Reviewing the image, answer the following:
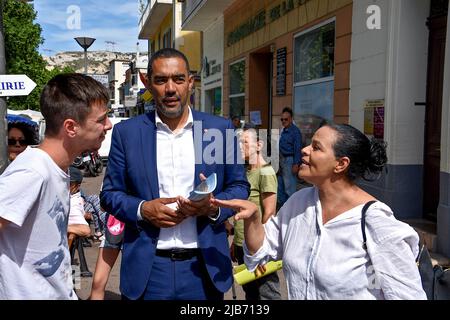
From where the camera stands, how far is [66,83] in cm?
198

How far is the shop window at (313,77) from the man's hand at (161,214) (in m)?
6.73

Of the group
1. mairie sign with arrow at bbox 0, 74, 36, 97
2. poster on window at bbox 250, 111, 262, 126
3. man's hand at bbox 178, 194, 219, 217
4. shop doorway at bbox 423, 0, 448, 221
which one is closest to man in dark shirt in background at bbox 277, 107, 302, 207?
shop doorway at bbox 423, 0, 448, 221

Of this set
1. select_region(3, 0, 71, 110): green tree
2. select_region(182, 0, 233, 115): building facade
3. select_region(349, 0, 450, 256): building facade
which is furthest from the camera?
select_region(3, 0, 71, 110): green tree

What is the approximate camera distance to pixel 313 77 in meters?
9.30

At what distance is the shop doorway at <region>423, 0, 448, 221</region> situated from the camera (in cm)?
615

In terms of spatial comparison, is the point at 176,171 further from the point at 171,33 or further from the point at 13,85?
the point at 171,33

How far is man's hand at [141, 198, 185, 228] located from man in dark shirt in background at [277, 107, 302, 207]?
21.6ft

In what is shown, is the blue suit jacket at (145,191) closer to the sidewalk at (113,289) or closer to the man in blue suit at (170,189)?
the man in blue suit at (170,189)

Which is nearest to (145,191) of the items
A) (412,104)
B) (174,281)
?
(174,281)

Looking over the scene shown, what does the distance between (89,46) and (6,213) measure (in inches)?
470

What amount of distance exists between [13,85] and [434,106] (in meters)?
5.60

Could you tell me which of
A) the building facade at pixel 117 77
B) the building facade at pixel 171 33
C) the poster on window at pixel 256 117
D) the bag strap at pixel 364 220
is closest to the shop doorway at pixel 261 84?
the poster on window at pixel 256 117

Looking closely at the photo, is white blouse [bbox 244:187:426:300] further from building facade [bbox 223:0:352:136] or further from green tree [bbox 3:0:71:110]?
green tree [bbox 3:0:71:110]

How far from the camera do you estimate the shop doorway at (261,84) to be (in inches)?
502
